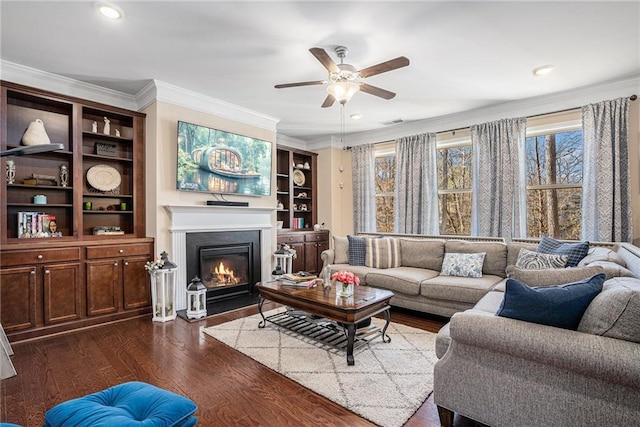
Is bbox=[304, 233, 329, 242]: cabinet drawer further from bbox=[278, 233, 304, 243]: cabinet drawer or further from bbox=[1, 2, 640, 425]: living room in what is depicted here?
bbox=[1, 2, 640, 425]: living room

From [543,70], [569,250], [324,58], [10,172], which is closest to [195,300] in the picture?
[10,172]

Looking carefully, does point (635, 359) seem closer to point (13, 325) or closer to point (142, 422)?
point (142, 422)

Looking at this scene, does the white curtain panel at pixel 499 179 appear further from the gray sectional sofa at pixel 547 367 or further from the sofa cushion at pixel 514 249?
the gray sectional sofa at pixel 547 367

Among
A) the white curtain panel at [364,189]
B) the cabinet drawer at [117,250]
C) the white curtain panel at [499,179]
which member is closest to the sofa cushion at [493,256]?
the white curtain panel at [499,179]

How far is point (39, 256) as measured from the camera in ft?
10.1

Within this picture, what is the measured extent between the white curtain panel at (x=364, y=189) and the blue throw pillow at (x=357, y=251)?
1460 mm

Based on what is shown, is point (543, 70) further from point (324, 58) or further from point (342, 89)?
point (324, 58)

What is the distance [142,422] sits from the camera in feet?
4.11

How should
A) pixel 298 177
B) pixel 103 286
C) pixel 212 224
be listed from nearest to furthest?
pixel 103 286 < pixel 212 224 < pixel 298 177

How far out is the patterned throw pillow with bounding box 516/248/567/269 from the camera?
3105 mm

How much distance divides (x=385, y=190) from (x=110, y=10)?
15.9 feet

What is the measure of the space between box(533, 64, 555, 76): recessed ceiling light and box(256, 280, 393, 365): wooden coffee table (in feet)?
9.53

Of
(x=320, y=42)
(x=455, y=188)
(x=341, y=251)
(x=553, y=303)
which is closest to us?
(x=553, y=303)

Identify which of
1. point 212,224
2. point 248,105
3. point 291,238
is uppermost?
point 248,105
